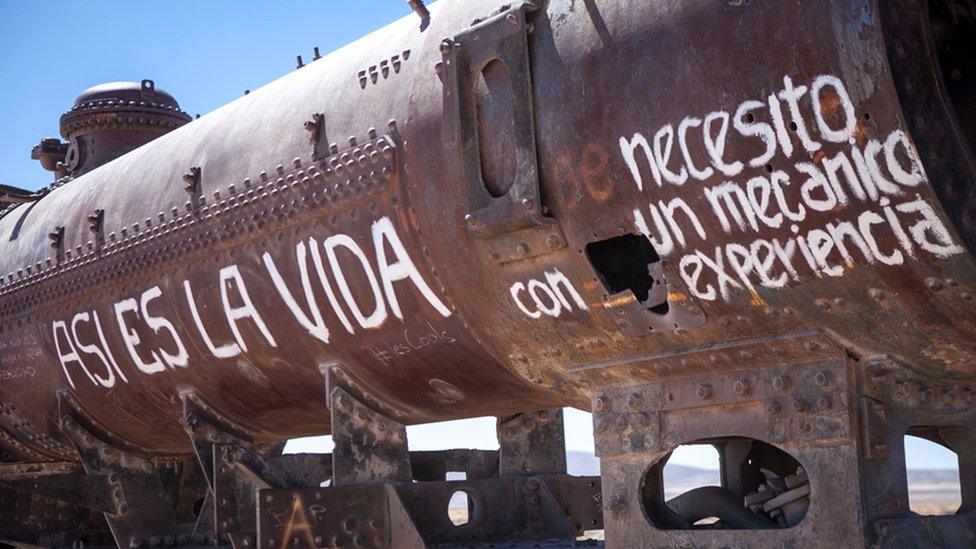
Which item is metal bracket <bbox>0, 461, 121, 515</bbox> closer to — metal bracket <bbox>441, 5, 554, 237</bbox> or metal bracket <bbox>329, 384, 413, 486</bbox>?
metal bracket <bbox>329, 384, 413, 486</bbox>

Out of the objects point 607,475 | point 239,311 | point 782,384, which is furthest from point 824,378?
point 239,311

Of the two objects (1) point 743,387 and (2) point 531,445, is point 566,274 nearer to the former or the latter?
(1) point 743,387

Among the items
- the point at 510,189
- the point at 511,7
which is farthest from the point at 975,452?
the point at 511,7

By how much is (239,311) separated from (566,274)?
220cm

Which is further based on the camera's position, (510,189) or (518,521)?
(518,521)

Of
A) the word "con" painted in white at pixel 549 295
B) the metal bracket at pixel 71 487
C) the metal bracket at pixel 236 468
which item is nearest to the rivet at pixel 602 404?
the word "con" painted in white at pixel 549 295

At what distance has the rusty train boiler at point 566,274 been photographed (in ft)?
11.4

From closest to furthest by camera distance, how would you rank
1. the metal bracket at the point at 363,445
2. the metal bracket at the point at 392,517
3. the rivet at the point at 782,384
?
the rivet at the point at 782,384, the metal bracket at the point at 392,517, the metal bracket at the point at 363,445

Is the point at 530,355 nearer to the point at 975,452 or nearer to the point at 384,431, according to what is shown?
the point at 384,431

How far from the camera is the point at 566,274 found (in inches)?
171

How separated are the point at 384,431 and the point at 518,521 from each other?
95cm

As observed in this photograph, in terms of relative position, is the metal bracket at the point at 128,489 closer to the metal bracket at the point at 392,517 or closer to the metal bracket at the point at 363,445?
the metal bracket at the point at 392,517

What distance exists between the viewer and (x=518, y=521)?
6.13 metres

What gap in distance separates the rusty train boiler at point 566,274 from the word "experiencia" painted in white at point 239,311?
18 mm
